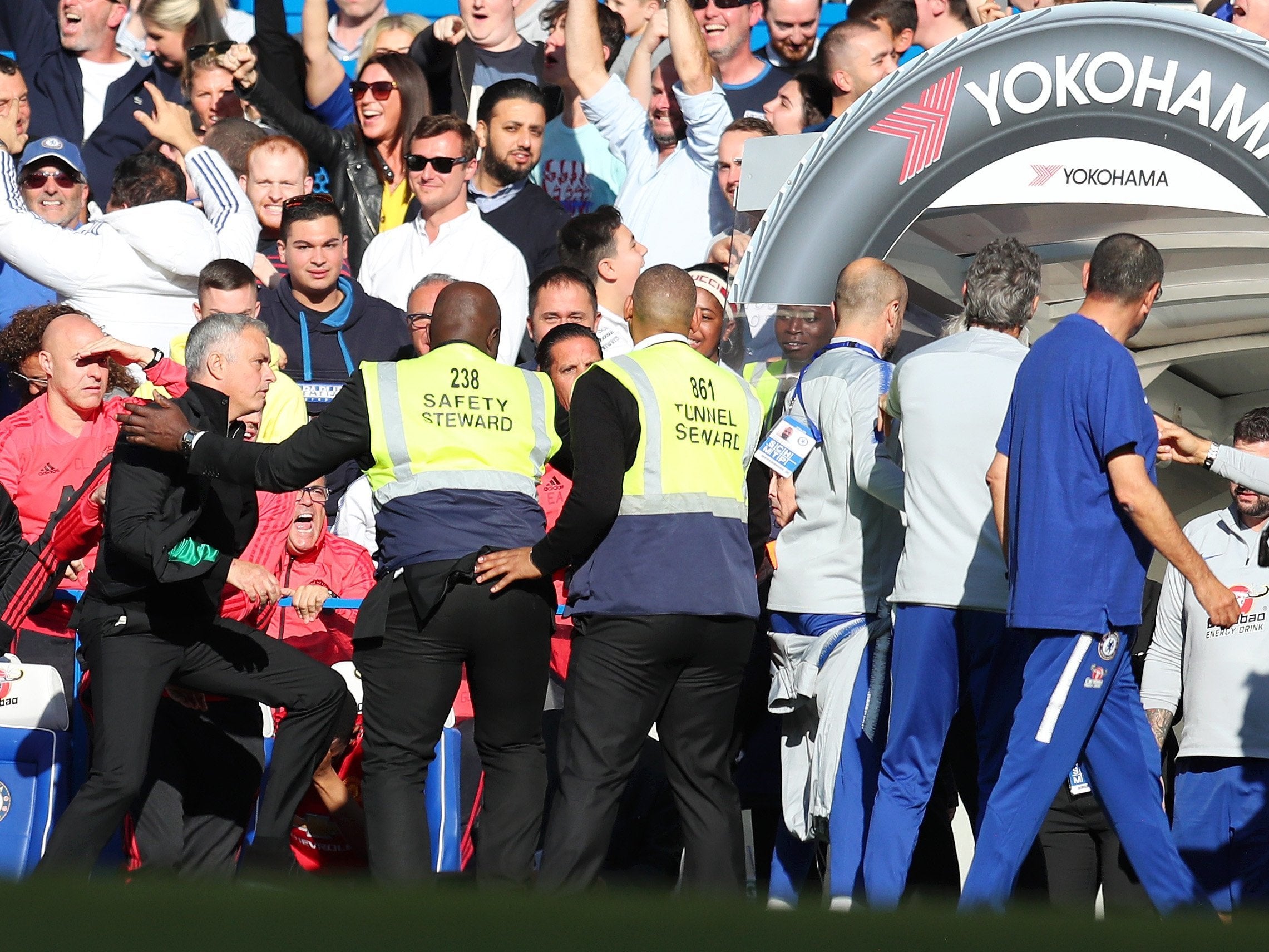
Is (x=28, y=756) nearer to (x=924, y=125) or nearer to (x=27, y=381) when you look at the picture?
(x=27, y=381)

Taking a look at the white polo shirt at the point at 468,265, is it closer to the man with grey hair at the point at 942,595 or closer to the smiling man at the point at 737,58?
the smiling man at the point at 737,58

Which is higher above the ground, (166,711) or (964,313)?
(964,313)

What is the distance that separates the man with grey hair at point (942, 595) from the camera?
487 cm

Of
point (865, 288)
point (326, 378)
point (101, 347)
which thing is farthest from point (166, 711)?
point (865, 288)

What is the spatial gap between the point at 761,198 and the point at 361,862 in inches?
110

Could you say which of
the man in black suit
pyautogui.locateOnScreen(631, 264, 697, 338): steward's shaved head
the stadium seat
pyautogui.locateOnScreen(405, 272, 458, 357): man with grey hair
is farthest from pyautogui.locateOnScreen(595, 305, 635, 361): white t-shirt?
the stadium seat

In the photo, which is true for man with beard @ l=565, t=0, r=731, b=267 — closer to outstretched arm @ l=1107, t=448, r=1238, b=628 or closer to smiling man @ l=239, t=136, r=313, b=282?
smiling man @ l=239, t=136, r=313, b=282

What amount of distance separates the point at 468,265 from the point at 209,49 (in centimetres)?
243

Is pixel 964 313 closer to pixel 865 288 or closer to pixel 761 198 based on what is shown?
pixel 865 288

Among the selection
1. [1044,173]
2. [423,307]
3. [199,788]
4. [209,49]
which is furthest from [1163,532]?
[209,49]

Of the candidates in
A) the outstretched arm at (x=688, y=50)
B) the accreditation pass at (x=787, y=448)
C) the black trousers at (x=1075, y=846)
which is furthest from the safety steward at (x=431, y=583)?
the outstretched arm at (x=688, y=50)

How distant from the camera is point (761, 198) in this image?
6.42m

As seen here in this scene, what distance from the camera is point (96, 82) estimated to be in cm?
977

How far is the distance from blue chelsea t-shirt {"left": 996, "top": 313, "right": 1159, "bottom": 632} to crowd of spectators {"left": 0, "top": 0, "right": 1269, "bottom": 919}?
40 cm
